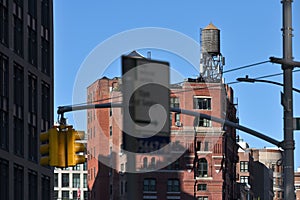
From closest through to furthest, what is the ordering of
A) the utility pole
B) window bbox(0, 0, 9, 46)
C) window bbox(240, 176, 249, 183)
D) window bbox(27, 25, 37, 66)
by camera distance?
the utility pole, window bbox(0, 0, 9, 46), window bbox(27, 25, 37, 66), window bbox(240, 176, 249, 183)

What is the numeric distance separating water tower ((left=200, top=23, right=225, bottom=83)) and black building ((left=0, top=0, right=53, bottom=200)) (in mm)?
52577

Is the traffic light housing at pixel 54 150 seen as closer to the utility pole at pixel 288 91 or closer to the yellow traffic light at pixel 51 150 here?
the yellow traffic light at pixel 51 150

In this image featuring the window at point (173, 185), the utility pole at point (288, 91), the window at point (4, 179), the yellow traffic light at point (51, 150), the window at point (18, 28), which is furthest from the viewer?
the window at point (173, 185)

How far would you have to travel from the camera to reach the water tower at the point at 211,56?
424ft

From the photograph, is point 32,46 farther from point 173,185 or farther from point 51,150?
point 173,185

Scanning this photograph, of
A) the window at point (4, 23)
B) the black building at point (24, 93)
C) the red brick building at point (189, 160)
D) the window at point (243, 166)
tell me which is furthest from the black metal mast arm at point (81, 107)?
the window at point (243, 166)

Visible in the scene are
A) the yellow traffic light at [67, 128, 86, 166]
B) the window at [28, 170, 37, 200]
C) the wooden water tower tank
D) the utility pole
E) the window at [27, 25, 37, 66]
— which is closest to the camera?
the yellow traffic light at [67, 128, 86, 166]

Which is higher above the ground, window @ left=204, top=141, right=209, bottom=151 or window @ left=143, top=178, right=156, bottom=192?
window @ left=204, top=141, right=209, bottom=151

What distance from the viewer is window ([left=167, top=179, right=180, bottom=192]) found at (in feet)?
420

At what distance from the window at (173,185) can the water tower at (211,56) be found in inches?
502

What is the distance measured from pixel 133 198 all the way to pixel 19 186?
52.2 m

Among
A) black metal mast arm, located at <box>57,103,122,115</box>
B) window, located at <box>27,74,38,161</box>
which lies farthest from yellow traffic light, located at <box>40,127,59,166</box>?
window, located at <box>27,74,38,161</box>

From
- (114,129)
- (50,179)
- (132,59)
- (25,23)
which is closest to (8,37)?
(25,23)

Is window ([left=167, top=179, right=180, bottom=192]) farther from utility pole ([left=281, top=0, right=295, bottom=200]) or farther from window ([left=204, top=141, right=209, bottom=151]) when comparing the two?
utility pole ([left=281, top=0, right=295, bottom=200])
